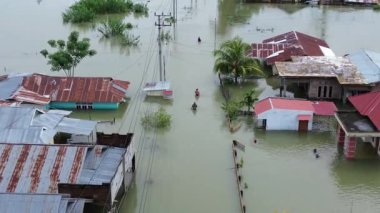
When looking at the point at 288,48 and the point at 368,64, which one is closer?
the point at 368,64

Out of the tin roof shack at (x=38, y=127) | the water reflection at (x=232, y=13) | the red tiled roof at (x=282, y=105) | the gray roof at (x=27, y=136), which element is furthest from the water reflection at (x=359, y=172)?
the water reflection at (x=232, y=13)

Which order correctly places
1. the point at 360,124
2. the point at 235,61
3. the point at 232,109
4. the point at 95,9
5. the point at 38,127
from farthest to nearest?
1. the point at 95,9
2. the point at 235,61
3. the point at 232,109
4. the point at 360,124
5. the point at 38,127

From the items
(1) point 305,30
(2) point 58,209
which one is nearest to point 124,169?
(2) point 58,209

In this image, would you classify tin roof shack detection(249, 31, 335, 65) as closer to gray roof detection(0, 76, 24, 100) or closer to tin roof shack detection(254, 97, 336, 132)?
tin roof shack detection(254, 97, 336, 132)

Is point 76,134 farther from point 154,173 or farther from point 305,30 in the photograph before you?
point 305,30

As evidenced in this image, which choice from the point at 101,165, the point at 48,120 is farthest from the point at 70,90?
the point at 101,165

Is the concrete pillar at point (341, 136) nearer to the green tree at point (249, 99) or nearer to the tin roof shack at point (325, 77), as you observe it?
the tin roof shack at point (325, 77)

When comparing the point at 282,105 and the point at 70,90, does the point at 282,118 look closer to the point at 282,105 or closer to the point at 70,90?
the point at 282,105
